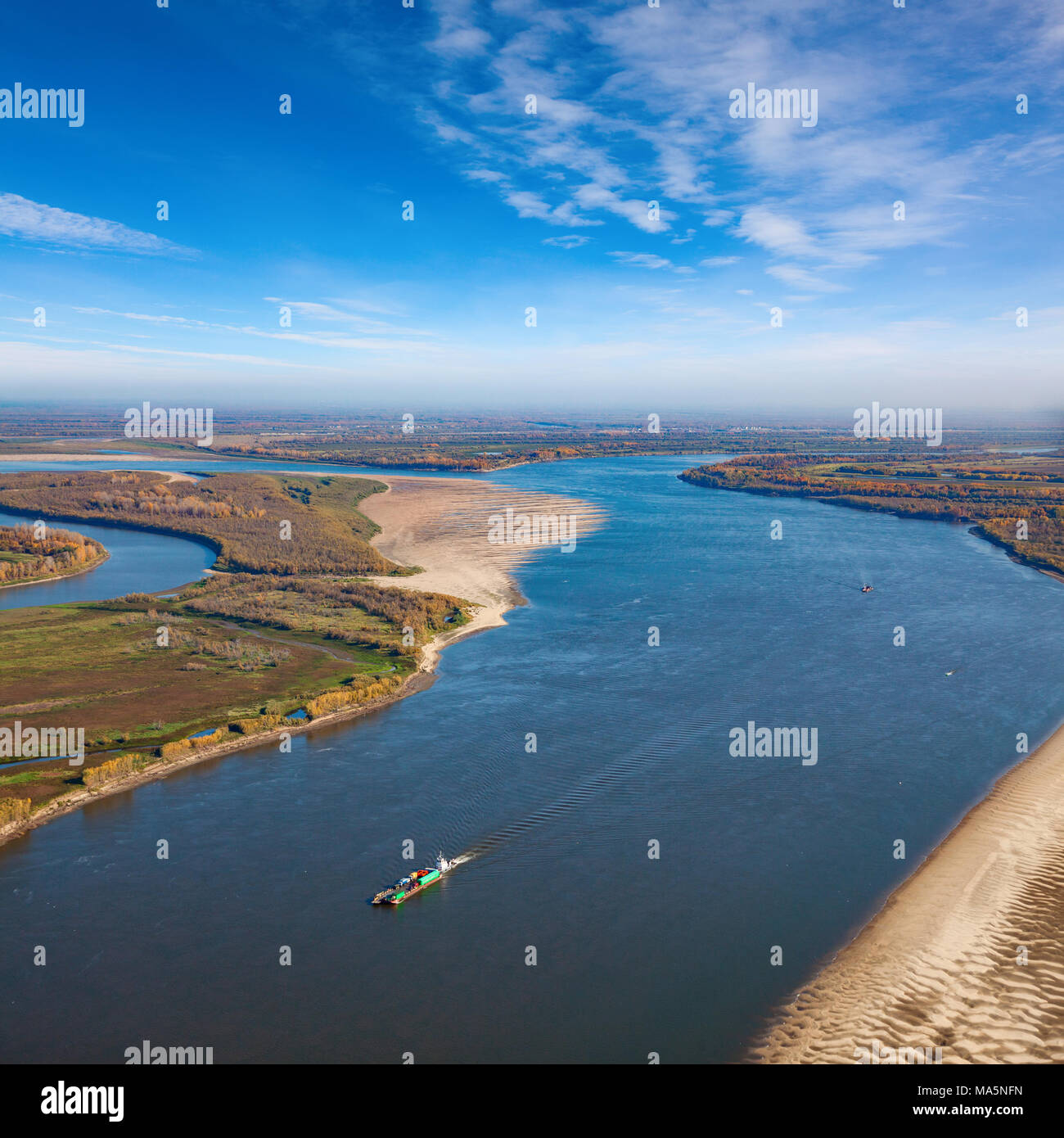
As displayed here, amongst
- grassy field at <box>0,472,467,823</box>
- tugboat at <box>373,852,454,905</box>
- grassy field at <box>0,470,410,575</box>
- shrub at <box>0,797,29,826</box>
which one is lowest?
tugboat at <box>373,852,454,905</box>

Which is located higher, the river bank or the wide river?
the river bank

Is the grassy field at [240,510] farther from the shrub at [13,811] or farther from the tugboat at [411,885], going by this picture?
the tugboat at [411,885]

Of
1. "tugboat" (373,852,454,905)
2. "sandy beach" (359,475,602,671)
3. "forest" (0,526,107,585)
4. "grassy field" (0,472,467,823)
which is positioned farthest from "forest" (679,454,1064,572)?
"forest" (0,526,107,585)

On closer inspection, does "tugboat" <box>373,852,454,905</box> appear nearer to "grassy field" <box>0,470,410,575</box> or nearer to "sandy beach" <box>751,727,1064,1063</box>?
"sandy beach" <box>751,727,1064,1063</box>

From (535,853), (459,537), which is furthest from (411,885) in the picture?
→ (459,537)
